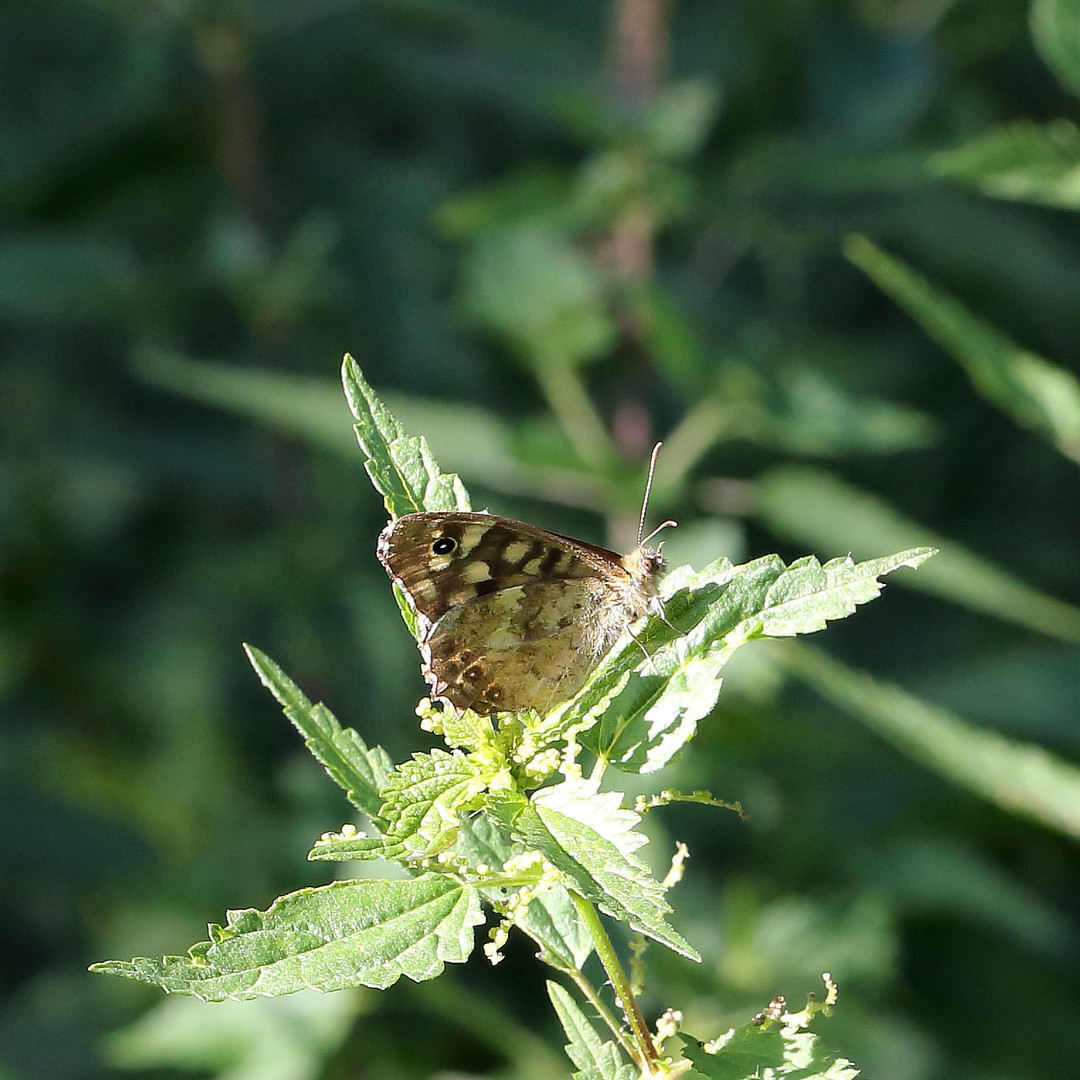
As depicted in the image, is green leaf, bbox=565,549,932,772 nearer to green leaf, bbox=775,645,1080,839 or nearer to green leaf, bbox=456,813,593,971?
green leaf, bbox=456,813,593,971

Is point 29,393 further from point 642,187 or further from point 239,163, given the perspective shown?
point 642,187

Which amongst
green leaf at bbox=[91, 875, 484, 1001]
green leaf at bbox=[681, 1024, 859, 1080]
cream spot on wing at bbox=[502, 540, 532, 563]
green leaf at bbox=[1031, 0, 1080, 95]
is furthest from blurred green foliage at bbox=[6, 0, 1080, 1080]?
green leaf at bbox=[91, 875, 484, 1001]

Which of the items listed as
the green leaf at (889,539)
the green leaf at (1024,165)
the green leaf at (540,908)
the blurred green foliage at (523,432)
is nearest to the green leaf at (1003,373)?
the blurred green foliage at (523,432)

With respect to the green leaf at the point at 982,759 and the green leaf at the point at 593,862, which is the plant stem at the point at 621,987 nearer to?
the green leaf at the point at 593,862

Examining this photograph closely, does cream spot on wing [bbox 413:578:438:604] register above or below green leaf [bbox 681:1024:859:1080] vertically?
above

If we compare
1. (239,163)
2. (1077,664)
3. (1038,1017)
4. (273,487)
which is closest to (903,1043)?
(1038,1017)

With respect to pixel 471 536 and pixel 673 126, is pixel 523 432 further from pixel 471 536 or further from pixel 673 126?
pixel 471 536
